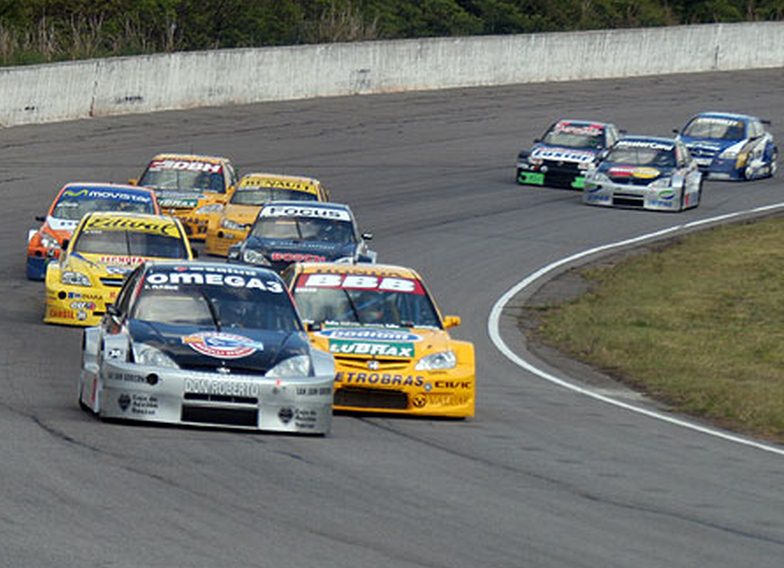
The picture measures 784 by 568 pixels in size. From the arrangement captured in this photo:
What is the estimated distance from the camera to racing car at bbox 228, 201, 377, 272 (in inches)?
973

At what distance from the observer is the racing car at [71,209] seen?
82.7 ft

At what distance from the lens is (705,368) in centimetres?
2128

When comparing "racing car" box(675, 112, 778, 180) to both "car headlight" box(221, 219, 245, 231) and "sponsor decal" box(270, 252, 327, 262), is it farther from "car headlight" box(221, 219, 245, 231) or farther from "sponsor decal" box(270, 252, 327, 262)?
"sponsor decal" box(270, 252, 327, 262)

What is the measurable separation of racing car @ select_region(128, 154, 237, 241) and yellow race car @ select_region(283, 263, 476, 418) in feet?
43.1

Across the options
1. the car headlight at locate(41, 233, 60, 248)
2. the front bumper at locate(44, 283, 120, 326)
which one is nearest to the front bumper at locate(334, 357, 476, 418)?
the front bumper at locate(44, 283, 120, 326)

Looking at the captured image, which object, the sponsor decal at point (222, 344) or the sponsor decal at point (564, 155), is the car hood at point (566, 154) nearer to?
the sponsor decal at point (564, 155)

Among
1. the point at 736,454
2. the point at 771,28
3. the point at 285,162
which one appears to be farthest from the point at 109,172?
the point at 771,28

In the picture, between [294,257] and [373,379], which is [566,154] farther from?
[373,379]

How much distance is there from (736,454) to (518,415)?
92.2 inches

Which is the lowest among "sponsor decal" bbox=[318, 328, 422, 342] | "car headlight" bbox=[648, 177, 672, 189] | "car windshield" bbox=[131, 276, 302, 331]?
"car headlight" bbox=[648, 177, 672, 189]

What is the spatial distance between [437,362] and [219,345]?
8.26 feet

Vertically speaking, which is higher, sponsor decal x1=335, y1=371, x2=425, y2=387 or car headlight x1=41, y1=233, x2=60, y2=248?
sponsor decal x1=335, y1=371, x2=425, y2=387

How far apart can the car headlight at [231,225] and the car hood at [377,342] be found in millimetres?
12100

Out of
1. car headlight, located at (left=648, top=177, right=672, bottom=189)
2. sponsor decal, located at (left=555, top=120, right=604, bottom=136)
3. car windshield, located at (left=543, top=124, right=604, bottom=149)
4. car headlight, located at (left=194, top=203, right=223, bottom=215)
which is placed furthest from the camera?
sponsor decal, located at (left=555, top=120, right=604, bottom=136)
